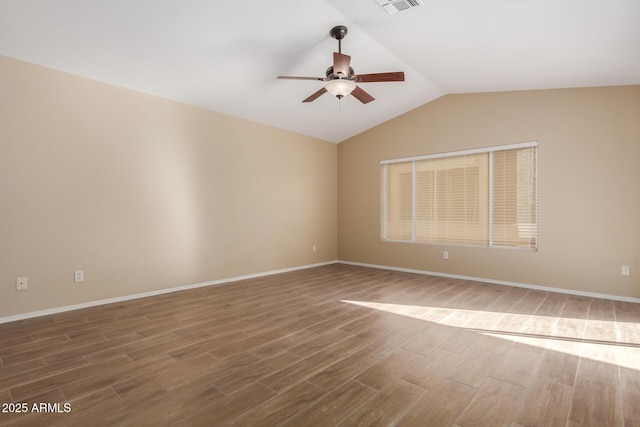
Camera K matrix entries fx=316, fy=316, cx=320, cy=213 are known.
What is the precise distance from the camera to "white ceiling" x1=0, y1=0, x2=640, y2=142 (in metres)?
2.76

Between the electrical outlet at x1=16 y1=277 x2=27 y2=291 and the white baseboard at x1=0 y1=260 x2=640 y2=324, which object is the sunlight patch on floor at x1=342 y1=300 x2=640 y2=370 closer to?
the white baseboard at x1=0 y1=260 x2=640 y2=324

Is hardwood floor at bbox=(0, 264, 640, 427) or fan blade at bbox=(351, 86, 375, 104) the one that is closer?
hardwood floor at bbox=(0, 264, 640, 427)

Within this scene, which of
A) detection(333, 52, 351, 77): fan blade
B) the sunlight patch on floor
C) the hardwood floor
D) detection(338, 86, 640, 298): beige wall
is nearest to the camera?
the hardwood floor

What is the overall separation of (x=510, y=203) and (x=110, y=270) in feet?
18.4

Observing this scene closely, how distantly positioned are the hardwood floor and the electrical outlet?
1.20 feet

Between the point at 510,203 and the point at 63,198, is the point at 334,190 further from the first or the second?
the point at 63,198

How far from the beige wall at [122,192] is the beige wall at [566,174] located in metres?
3.01

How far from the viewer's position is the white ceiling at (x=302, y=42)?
9.05 feet

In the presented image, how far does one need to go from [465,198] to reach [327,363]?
4.08 m

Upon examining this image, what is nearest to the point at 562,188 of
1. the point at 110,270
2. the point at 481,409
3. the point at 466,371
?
the point at 466,371

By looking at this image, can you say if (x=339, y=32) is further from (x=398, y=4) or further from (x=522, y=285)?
(x=522, y=285)

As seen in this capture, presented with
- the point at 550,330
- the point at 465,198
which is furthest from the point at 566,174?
Answer: the point at 550,330

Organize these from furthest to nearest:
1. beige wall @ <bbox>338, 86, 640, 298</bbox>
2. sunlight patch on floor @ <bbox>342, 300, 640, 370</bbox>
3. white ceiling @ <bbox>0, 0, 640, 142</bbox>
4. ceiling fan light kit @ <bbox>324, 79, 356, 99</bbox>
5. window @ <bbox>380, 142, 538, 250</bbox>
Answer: window @ <bbox>380, 142, 538, 250</bbox> < beige wall @ <bbox>338, 86, 640, 298</bbox> < ceiling fan light kit @ <bbox>324, 79, 356, 99</bbox> < white ceiling @ <bbox>0, 0, 640, 142</bbox> < sunlight patch on floor @ <bbox>342, 300, 640, 370</bbox>

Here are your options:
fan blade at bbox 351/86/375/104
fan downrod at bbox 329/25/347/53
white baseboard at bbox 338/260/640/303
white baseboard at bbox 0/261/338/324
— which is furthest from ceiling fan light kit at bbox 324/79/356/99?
white baseboard at bbox 338/260/640/303
